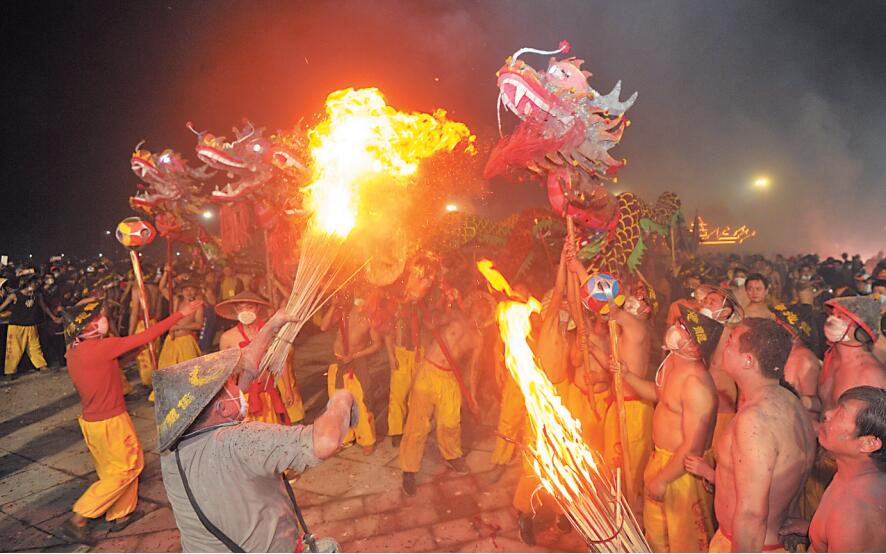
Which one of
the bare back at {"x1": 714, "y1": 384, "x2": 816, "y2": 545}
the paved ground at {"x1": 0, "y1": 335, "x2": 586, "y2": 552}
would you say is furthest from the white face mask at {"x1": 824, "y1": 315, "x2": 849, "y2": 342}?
the paved ground at {"x1": 0, "y1": 335, "x2": 586, "y2": 552}

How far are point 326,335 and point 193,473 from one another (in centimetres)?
1265

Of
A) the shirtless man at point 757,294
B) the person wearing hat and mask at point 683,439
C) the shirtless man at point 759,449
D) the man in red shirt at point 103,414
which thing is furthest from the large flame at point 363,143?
the shirtless man at point 757,294

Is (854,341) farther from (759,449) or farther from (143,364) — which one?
(143,364)

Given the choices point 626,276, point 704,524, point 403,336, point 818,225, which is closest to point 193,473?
point 704,524

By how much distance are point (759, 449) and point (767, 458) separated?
57 millimetres

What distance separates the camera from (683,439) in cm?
345

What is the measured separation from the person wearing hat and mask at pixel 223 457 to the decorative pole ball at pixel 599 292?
10.3ft

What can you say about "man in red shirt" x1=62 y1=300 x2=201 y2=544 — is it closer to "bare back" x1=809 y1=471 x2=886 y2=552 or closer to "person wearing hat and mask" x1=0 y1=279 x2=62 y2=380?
"bare back" x1=809 y1=471 x2=886 y2=552

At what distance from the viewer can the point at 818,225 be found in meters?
33.7

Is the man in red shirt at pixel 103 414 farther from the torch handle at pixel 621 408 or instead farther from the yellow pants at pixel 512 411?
the torch handle at pixel 621 408

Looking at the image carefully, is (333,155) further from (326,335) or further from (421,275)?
(326,335)

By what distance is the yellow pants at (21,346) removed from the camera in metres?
10.7

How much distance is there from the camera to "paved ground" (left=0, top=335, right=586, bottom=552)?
14.9 ft

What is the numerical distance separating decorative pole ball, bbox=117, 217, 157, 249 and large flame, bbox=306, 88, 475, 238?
261 centimetres
